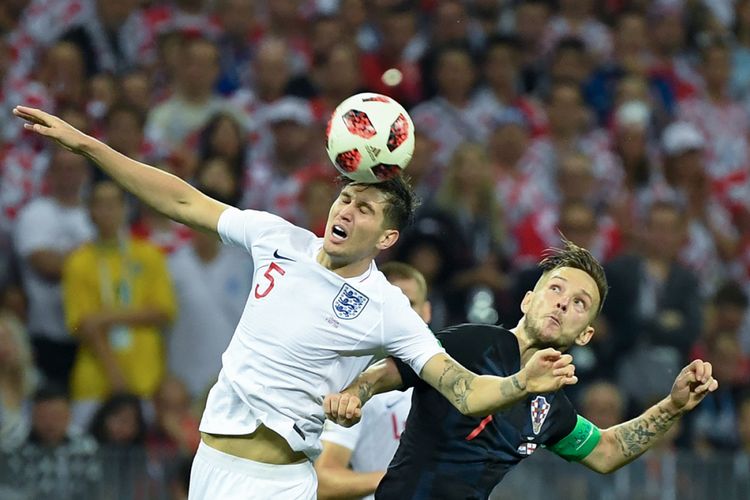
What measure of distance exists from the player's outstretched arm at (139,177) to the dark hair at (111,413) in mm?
3390

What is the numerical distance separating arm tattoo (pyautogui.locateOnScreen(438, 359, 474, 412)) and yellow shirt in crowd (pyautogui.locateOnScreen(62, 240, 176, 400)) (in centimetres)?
421

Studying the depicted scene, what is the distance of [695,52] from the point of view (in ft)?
42.5

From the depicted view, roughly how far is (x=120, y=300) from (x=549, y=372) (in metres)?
4.80

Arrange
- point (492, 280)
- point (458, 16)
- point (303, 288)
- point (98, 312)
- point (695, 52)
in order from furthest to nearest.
→ point (695, 52), point (458, 16), point (492, 280), point (98, 312), point (303, 288)

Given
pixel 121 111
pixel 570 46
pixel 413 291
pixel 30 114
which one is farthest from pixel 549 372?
pixel 570 46

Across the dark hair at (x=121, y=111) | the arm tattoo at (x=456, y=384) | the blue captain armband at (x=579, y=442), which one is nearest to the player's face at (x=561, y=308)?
the blue captain armband at (x=579, y=442)

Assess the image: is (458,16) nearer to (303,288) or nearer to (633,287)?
(633,287)

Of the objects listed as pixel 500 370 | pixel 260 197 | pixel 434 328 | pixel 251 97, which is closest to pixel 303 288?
pixel 500 370

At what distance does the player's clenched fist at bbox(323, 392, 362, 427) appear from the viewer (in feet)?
17.1

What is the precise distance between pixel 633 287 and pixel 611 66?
2.77 metres

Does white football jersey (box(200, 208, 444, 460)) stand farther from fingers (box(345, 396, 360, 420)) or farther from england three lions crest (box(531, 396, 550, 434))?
england three lions crest (box(531, 396, 550, 434))

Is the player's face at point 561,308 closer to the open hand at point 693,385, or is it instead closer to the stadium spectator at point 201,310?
the open hand at point 693,385

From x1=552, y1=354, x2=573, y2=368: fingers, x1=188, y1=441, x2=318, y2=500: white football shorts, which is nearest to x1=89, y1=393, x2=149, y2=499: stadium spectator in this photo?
x1=188, y1=441, x2=318, y2=500: white football shorts

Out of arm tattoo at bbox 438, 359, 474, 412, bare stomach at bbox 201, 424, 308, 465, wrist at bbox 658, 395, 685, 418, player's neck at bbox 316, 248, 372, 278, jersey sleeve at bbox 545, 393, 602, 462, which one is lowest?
bare stomach at bbox 201, 424, 308, 465
